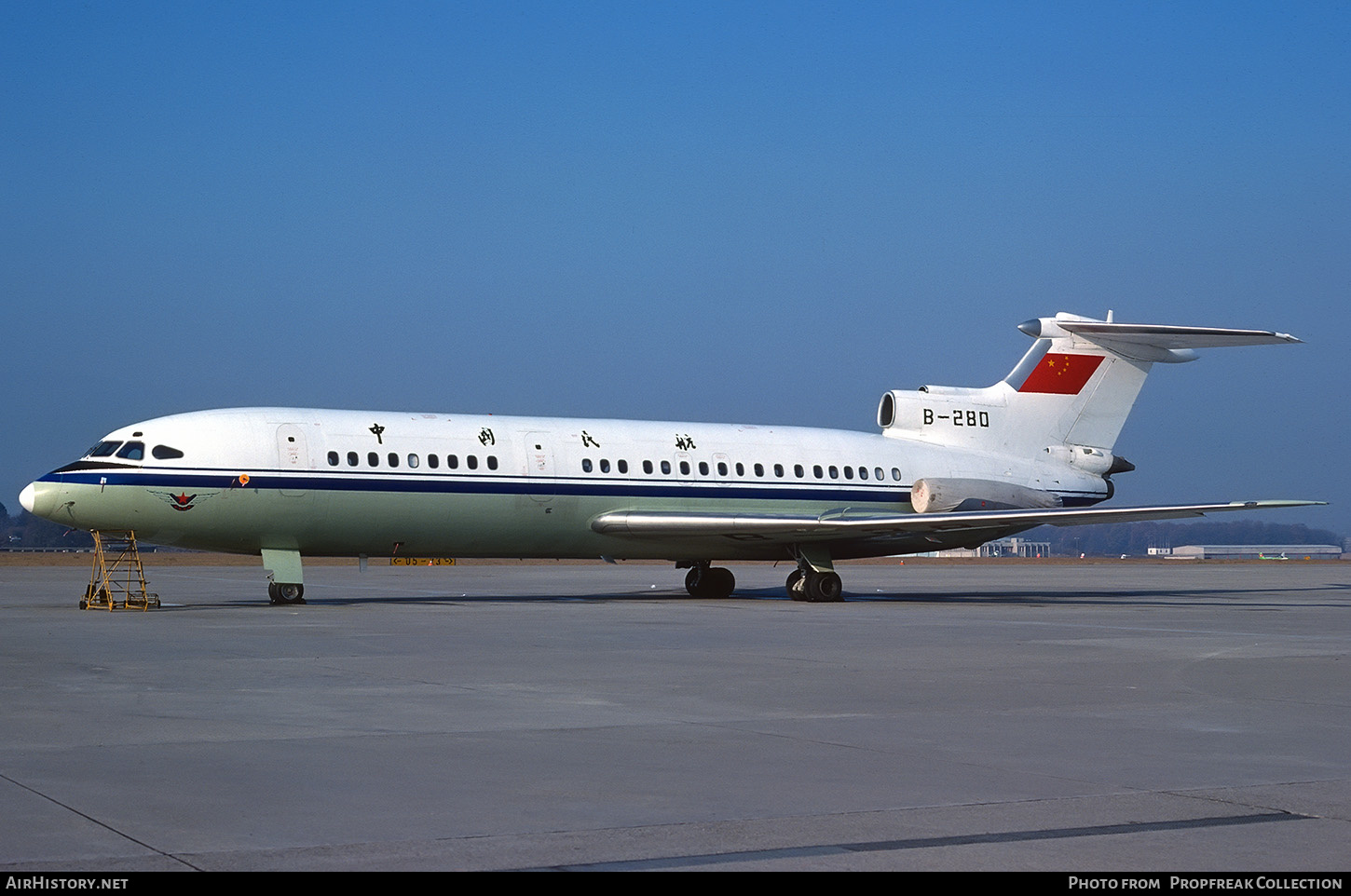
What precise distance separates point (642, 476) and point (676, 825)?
75.8 feet

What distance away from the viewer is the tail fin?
34.0m

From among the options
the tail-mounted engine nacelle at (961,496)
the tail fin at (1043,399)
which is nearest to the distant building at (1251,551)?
the tail fin at (1043,399)

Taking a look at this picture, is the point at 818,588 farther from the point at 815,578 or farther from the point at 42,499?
the point at 42,499

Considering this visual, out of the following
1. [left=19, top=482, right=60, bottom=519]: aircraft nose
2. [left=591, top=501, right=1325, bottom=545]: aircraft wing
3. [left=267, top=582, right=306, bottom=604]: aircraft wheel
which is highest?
[left=19, top=482, right=60, bottom=519]: aircraft nose

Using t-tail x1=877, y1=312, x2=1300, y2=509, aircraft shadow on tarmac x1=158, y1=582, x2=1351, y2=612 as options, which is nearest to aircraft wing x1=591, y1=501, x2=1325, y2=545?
aircraft shadow on tarmac x1=158, y1=582, x2=1351, y2=612

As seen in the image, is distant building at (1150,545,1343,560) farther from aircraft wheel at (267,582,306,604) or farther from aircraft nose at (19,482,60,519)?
aircraft nose at (19,482,60,519)

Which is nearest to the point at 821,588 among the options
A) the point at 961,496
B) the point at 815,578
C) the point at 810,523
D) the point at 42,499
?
the point at 815,578

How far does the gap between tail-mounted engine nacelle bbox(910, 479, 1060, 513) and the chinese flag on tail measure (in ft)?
9.19

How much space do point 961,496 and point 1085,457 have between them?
169 inches

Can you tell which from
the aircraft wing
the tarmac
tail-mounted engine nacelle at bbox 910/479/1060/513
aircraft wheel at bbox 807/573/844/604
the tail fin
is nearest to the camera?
the tarmac

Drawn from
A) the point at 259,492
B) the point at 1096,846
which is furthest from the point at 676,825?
the point at 259,492

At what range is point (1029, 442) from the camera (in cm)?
3422

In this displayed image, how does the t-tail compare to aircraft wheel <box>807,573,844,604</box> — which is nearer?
aircraft wheel <box>807,573,844,604</box>
